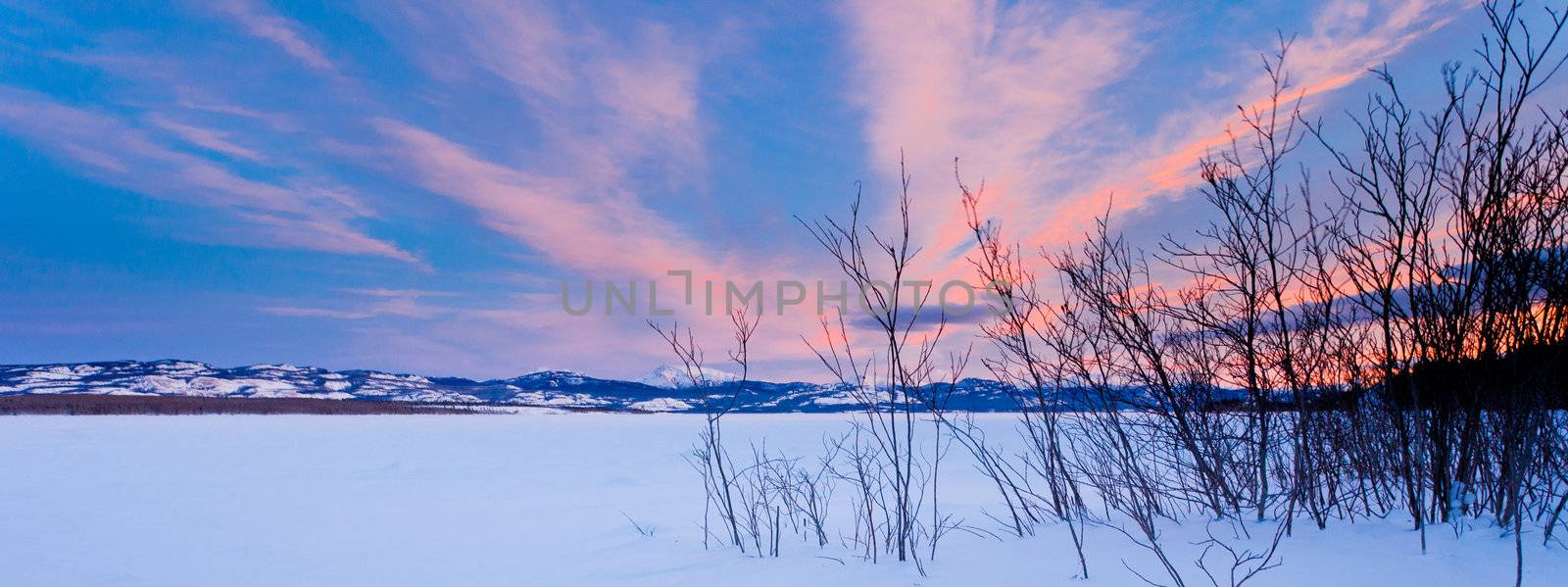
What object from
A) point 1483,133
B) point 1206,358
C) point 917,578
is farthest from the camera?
point 1206,358

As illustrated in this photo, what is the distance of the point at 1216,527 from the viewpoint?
304 centimetres

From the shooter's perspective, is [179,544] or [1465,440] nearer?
[1465,440]

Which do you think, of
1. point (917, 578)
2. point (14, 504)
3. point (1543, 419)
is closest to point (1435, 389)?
point (1543, 419)

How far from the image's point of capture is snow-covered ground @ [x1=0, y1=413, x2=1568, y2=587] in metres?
2.54

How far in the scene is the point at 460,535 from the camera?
531cm

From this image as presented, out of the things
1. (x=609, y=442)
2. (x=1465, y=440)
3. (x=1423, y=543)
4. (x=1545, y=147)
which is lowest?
(x=609, y=442)

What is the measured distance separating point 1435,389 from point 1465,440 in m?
0.24

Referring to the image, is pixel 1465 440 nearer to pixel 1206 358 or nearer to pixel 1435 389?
pixel 1435 389

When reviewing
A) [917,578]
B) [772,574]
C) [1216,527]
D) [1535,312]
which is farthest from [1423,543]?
[772,574]

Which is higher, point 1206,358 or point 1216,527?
point 1206,358

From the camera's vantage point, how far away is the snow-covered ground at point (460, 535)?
2.54 metres

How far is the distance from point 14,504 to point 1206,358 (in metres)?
9.79

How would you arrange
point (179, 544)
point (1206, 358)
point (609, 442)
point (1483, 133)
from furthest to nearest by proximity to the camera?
point (609, 442) < point (179, 544) < point (1206, 358) < point (1483, 133)

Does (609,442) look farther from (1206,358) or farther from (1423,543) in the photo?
(1423,543)
